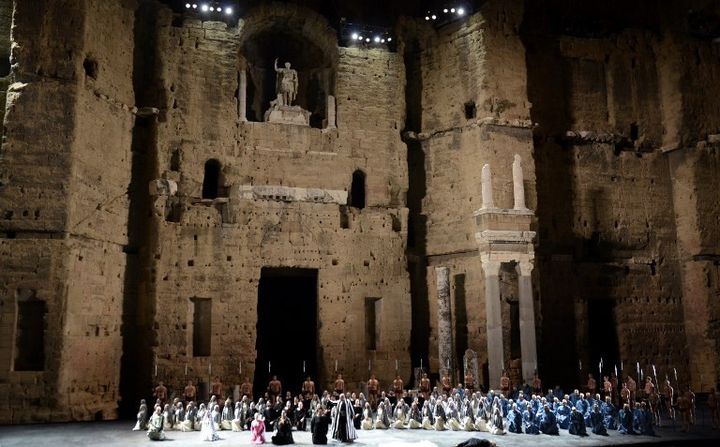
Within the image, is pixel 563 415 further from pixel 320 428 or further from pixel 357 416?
pixel 320 428

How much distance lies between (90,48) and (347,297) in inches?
366

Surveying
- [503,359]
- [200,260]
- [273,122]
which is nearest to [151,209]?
[200,260]

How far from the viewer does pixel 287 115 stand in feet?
61.6

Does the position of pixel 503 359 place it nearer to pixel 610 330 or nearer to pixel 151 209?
pixel 610 330

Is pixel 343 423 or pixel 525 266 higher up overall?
pixel 525 266

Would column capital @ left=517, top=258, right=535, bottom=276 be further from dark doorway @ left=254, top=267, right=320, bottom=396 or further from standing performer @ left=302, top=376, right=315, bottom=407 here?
dark doorway @ left=254, top=267, right=320, bottom=396

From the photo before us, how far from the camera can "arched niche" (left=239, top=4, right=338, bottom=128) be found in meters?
19.5

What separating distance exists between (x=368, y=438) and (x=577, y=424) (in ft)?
13.4

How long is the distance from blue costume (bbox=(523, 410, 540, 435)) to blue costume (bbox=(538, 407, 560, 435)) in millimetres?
119

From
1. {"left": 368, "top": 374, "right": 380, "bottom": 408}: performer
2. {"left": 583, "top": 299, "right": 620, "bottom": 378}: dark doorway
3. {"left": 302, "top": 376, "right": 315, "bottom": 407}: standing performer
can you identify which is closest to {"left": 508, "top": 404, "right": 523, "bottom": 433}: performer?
{"left": 368, "top": 374, "right": 380, "bottom": 408}: performer

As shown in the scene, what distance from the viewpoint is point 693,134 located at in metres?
19.7

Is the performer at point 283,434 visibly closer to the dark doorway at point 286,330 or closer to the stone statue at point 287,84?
the dark doorway at point 286,330

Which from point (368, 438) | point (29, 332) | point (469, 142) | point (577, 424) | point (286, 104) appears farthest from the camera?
point (286, 104)

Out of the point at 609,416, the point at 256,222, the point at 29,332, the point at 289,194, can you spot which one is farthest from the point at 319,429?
the point at 289,194
